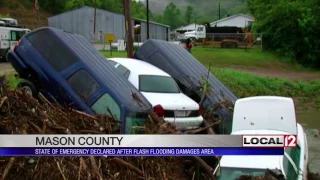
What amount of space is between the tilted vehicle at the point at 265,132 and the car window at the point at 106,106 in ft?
7.88

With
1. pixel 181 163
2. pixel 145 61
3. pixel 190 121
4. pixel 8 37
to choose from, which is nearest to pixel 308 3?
pixel 8 37

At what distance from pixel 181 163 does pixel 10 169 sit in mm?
2478

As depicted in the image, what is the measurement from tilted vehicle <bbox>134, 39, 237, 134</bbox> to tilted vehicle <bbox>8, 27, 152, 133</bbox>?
2234mm

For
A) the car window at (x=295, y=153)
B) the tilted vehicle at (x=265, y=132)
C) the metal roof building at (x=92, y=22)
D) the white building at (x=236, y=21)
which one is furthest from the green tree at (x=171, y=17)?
the car window at (x=295, y=153)

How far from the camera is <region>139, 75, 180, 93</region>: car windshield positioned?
1204cm

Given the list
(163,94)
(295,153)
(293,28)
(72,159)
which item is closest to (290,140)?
(295,153)

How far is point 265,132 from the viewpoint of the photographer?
8180 millimetres

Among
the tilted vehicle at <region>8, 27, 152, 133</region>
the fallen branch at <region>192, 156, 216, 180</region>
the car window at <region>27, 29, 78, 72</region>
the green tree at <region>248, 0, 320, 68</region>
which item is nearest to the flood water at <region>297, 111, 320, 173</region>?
the fallen branch at <region>192, 156, 216, 180</region>

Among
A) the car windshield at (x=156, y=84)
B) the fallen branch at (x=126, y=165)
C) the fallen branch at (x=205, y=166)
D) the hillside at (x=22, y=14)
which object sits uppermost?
the hillside at (x=22, y=14)

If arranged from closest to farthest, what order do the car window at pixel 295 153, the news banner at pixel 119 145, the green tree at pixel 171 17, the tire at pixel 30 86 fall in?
the news banner at pixel 119 145
the car window at pixel 295 153
the tire at pixel 30 86
the green tree at pixel 171 17

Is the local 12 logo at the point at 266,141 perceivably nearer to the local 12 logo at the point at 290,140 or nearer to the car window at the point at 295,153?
the local 12 logo at the point at 290,140

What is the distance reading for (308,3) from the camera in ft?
148

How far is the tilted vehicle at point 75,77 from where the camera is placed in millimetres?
10219

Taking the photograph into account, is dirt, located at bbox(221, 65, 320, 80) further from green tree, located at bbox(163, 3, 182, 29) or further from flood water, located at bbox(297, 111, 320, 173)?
green tree, located at bbox(163, 3, 182, 29)
